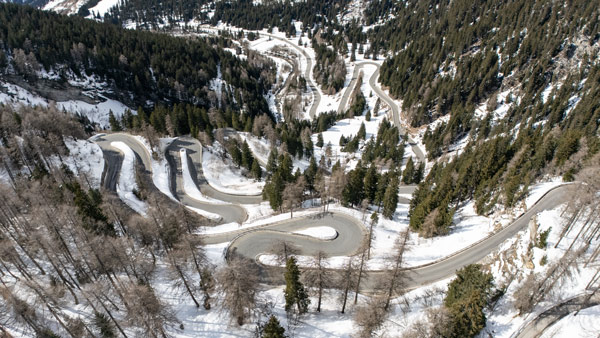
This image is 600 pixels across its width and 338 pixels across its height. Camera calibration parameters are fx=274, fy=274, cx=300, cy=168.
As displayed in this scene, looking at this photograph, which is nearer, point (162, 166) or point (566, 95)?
point (162, 166)

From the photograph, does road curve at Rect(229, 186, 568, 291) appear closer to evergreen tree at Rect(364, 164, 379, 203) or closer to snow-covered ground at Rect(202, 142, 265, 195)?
evergreen tree at Rect(364, 164, 379, 203)

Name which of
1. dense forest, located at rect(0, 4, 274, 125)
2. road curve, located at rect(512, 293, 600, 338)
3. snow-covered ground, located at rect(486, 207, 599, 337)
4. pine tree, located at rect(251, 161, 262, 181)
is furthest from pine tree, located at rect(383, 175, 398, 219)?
dense forest, located at rect(0, 4, 274, 125)

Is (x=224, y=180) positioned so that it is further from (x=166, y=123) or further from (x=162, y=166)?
(x=166, y=123)

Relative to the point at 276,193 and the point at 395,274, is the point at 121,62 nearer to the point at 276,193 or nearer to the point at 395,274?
the point at 276,193

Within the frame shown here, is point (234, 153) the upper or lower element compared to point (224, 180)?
upper

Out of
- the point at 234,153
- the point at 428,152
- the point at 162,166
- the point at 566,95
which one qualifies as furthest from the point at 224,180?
the point at 566,95

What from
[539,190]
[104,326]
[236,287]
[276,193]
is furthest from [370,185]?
[104,326]
